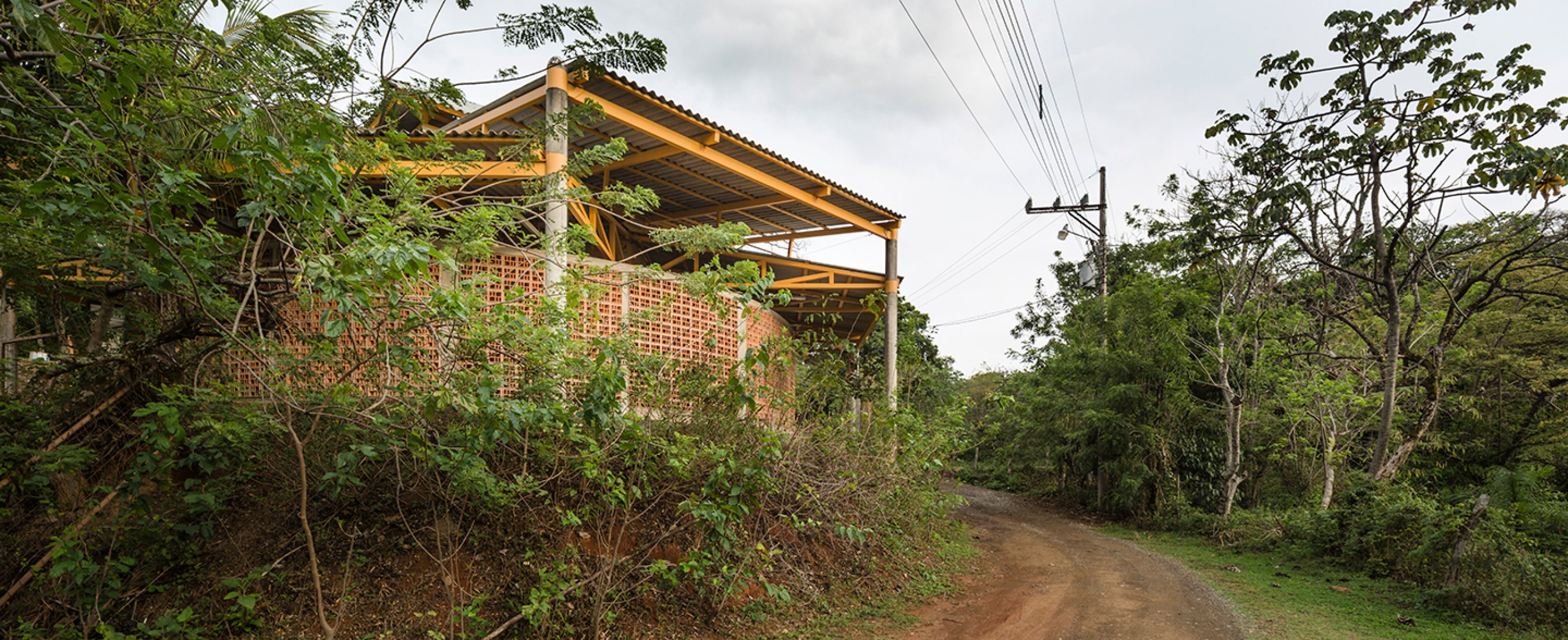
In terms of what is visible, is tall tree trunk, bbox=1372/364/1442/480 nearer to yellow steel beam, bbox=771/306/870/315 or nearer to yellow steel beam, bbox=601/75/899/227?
yellow steel beam, bbox=601/75/899/227

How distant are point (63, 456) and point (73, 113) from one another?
2277 millimetres

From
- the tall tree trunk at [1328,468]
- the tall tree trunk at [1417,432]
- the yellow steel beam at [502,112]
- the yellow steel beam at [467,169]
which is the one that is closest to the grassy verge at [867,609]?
the yellow steel beam at [467,169]

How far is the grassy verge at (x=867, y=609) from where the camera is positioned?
19.4 feet

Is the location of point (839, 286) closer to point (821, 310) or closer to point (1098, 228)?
point (821, 310)

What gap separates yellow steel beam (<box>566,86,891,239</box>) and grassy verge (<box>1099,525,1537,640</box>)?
22.6 ft

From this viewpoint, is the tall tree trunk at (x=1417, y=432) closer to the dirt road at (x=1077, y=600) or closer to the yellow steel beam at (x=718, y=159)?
the dirt road at (x=1077, y=600)

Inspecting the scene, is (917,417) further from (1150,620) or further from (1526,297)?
(1526,297)

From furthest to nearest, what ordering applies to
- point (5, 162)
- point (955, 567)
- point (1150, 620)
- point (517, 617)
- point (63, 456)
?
point (955, 567) → point (1150, 620) → point (517, 617) → point (63, 456) → point (5, 162)

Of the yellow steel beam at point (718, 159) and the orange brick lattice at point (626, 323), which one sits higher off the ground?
the yellow steel beam at point (718, 159)

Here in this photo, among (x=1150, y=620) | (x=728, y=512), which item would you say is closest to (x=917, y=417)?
(x=1150, y=620)

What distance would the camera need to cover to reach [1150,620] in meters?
6.54

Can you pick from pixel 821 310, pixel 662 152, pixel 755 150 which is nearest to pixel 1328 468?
pixel 821 310

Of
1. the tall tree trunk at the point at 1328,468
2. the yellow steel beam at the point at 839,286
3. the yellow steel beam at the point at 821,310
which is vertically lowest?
the tall tree trunk at the point at 1328,468

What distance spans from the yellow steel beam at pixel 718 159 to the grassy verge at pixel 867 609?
4922mm
